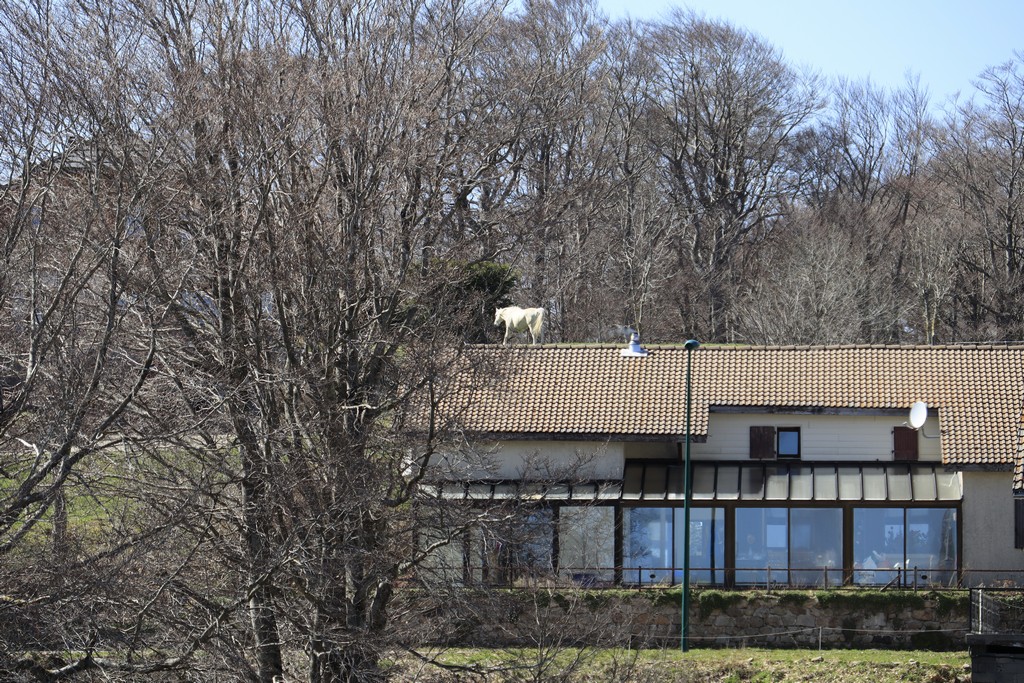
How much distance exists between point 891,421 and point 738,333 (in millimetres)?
20766

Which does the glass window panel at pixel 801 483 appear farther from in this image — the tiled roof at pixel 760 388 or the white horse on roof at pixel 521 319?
the white horse on roof at pixel 521 319

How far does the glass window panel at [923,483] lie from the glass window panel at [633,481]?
596 centimetres

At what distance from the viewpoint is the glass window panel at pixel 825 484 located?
1206 inches

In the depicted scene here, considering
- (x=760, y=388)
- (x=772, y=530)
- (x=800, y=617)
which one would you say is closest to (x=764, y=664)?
(x=800, y=617)

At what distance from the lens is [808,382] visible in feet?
108

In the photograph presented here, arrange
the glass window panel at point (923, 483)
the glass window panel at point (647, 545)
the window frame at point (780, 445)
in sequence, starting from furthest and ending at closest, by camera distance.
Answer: the window frame at point (780, 445) → the glass window panel at point (923, 483) → the glass window panel at point (647, 545)

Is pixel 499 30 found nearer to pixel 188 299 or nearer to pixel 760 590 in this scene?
pixel 188 299

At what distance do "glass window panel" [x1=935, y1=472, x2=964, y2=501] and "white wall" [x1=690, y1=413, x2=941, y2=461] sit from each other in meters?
1.46

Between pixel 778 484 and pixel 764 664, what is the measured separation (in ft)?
19.7

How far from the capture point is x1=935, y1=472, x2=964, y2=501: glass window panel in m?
30.3

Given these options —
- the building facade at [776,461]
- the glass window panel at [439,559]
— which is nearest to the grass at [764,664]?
the glass window panel at [439,559]

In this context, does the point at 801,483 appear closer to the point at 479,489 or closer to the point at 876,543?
the point at 876,543

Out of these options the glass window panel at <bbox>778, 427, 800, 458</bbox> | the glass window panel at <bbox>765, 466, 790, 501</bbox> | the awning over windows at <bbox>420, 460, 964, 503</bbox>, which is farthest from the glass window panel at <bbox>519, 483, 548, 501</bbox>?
the glass window panel at <bbox>778, 427, 800, 458</bbox>

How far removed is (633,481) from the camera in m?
31.2
